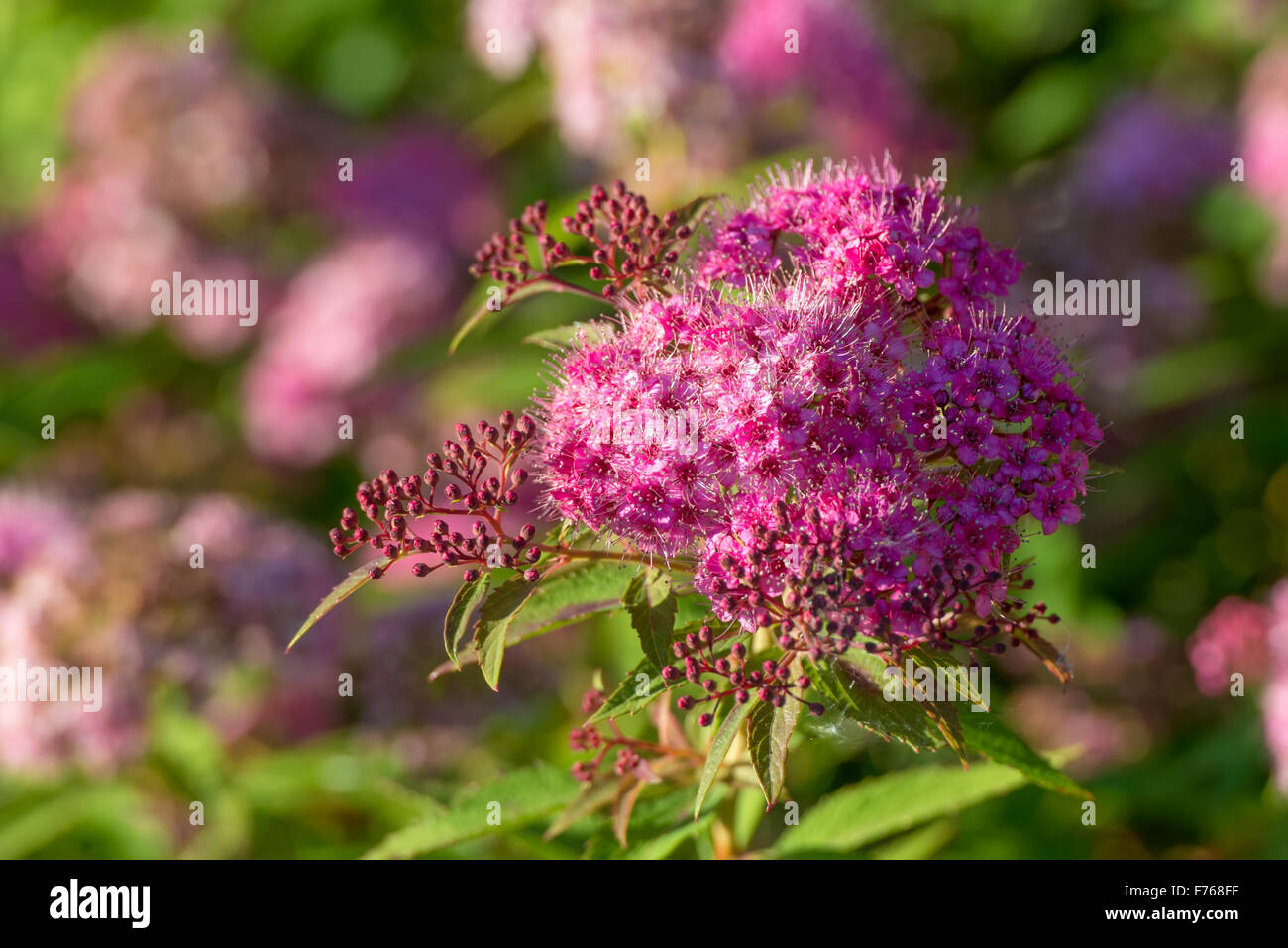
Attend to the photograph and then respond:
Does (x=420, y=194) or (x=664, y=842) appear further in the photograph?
(x=420, y=194)

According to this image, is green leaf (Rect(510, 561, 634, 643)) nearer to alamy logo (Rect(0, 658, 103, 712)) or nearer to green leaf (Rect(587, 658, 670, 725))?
green leaf (Rect(587, 658, 670, 725))

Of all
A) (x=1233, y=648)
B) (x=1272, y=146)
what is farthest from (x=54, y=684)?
(x=1272, y=146)

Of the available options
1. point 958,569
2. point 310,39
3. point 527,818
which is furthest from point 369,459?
point 958,569

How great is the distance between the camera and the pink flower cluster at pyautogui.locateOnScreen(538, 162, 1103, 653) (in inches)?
51.3

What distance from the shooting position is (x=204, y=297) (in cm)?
431

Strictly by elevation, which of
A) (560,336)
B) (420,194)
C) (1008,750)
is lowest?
(1008,750)

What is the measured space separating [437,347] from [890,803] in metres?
2.37

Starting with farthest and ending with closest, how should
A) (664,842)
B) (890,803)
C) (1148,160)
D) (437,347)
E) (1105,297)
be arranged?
1. (1148,160)
2. (437,347)
3. (1105,297)
4. (890,803)
5. (664,842)

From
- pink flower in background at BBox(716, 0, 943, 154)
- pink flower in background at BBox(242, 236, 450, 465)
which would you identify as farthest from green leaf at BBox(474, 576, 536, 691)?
pink flower in background at BBox(242, 236, 450, 465)

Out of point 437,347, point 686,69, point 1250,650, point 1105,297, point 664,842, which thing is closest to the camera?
point 664,842

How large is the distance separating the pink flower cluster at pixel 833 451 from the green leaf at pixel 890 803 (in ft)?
1.68

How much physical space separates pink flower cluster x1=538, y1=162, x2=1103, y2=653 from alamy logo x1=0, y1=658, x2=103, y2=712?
5.70 feet

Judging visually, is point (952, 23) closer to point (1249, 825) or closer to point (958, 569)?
point (1249, 825)

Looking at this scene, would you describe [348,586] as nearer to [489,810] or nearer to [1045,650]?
[489,810]
